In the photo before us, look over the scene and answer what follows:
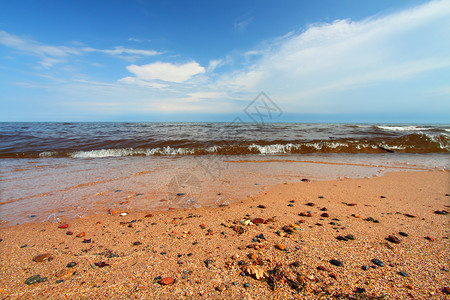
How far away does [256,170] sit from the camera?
21.8ft

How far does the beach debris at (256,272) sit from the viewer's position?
185 centimetres

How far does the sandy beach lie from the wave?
715 centimetres

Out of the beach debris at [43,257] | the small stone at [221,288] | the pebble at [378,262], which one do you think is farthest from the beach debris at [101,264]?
the pebble at [378,262]

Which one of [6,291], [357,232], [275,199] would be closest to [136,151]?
[275,199]

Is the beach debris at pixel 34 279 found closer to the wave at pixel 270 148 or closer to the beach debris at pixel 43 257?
the beach debris at pixel 43 257

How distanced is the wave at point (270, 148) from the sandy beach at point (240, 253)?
7.15 meters

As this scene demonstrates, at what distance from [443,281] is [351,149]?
35.2 feet

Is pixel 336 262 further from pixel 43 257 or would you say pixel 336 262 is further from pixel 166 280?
pixel 43 257

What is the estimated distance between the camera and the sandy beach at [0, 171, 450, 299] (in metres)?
1.74

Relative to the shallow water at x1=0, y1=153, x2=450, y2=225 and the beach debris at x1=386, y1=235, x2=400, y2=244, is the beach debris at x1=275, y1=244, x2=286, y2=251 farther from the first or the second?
the shallow water at x1=0, y1=153, x2=450, y2=225

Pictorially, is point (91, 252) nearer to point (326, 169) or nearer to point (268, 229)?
point (268, 229)

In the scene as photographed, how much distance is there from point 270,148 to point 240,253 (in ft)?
30.5

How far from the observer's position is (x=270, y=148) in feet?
36.6

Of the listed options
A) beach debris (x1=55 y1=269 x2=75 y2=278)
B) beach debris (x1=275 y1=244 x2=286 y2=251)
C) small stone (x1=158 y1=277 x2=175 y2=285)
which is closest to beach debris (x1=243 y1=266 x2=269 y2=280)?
beach debris (x1=275 y1=244 x2=286 y2=251)
